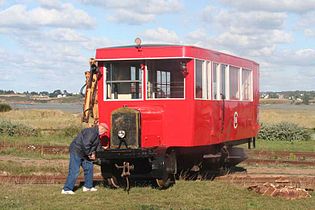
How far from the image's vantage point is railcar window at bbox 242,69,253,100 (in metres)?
16.4

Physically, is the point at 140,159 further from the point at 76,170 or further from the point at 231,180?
the point at 231,180

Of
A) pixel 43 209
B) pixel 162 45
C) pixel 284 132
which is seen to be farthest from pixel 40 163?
pixel 284 132

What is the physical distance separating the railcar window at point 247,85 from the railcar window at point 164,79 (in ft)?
13.5

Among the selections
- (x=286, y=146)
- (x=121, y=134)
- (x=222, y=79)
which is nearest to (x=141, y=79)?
(x=121, y=134)

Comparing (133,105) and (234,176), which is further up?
(133,105)

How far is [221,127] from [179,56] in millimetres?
2668

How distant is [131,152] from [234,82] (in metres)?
4.84

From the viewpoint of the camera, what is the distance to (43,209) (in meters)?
9.78

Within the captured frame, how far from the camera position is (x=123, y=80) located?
42.6 feet

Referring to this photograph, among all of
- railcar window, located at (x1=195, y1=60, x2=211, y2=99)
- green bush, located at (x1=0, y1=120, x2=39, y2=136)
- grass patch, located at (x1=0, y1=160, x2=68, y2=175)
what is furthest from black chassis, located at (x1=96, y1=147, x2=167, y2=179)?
green bush, located at (x1=0, y1=120, x2=39, y2=136)

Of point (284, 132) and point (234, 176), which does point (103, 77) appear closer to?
point (234, 176)

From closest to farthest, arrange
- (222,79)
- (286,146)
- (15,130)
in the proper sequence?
(222,79) < (286,146) < (15,130)

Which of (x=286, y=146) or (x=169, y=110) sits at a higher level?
(x=169, y=110)

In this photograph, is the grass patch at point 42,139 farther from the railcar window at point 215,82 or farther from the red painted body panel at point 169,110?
the red painted body panel at point 169,110
